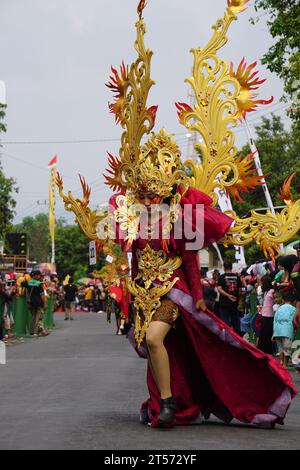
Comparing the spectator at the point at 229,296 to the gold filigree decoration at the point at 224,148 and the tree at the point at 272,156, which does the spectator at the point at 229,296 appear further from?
the tree at the point at 272,156

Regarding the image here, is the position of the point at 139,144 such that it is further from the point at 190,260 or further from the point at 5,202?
the point at 5,202

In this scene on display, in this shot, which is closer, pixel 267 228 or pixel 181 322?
pixel 181 322

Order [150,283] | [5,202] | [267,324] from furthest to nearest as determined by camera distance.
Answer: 1. [5,202]
2. [267,324]
3. [150,283]

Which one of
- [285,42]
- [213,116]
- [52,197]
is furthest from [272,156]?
[213,116]

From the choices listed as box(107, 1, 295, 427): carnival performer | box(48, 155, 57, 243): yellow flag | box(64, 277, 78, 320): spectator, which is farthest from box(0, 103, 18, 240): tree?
box(107, 1, 295, 427): carnival performer

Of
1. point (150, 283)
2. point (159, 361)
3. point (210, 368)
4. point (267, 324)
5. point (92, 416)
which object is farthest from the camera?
point (267, 324)

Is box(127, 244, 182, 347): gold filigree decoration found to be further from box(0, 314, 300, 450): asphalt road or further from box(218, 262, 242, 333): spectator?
box(218, 262, 242, 333): spectator

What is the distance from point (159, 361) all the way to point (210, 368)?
0.46 m

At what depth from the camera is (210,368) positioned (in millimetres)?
9242

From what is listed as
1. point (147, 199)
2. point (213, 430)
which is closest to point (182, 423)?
point (213, 430)

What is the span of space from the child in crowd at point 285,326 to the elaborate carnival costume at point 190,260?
19.2 ft

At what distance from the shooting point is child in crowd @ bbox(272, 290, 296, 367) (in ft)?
51.4

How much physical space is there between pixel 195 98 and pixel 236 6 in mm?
930

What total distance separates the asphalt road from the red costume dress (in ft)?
0.52
